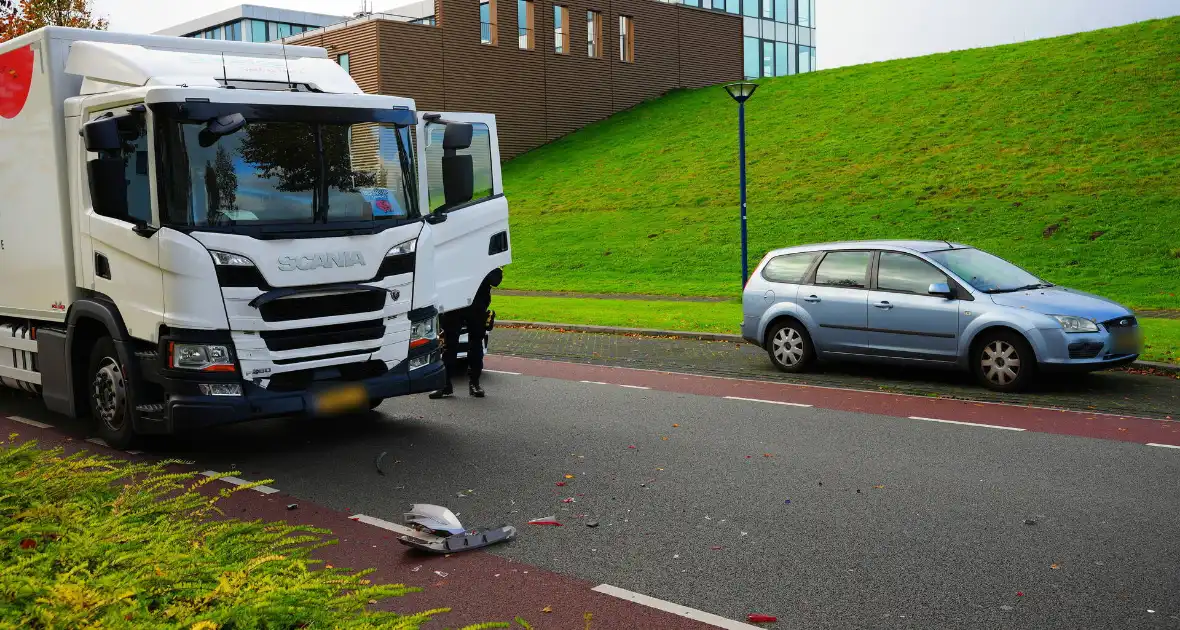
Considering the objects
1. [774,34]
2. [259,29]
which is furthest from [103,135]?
[774,34]

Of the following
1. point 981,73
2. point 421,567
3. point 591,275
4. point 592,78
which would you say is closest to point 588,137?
point 592,78

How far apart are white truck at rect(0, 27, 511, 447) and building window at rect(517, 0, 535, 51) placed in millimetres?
39816

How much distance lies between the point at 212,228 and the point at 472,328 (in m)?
3.75

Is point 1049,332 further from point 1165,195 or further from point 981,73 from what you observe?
point 981,73

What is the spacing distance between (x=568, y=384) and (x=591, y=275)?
16488 mm

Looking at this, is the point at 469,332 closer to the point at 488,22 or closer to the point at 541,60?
the point at 488,22

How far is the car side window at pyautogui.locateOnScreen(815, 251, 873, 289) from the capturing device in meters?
12.4

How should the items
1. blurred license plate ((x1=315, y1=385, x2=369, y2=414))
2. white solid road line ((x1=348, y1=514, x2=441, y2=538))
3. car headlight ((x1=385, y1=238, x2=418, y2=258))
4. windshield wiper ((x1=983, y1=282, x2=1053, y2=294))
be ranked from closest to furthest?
white solid road line ((x1=348, y1=514, x2=441, y2=538)) < blurred license plate ((x1=315, y1=385, x2=369, y2=414)) < car headlight ((x1=385, y1=238, x2=418, y2=258)) < windshield wiper ((x1=983, y1=282, x2=1053, y2=294))

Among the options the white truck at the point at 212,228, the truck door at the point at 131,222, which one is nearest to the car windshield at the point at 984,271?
the white truck at the point at 212,228

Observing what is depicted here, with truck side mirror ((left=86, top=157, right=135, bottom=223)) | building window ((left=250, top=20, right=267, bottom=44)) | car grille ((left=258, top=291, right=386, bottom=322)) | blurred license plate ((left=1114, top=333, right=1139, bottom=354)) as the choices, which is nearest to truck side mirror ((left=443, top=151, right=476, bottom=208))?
car grille ((left=258, top=291, right=386, bottom=322))

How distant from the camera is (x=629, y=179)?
129ft

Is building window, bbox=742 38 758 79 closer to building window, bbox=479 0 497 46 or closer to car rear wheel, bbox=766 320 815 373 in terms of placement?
building window, bbox=479 0 497 46

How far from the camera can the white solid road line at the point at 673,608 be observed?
4672 mm

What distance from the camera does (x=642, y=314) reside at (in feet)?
64.8
